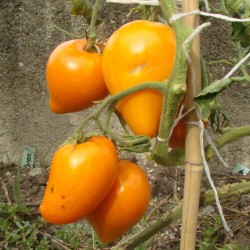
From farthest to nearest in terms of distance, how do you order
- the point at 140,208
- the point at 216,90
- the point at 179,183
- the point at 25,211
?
the point at 179,183 < the point at 25,211 < the point at 140,208 < the point at 216,90

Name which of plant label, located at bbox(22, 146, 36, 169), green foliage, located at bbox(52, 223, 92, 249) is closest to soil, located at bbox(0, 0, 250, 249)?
plant label, located at bbox(22, 146, 36, 169)

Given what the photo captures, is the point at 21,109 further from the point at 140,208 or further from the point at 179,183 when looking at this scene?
the point at 140,208

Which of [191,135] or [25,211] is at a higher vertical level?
→ [191,135]

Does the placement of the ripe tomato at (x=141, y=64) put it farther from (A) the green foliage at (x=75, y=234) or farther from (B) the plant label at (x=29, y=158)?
(B) the plant label at (x=29, y=158)

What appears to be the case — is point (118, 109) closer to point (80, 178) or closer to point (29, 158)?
point (80, 178)

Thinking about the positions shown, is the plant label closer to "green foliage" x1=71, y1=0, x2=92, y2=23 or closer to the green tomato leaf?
"green foliage" x1=71, y1=0, x2=92, y2=23

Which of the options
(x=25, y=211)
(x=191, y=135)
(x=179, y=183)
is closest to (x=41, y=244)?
(x=25, y=211)

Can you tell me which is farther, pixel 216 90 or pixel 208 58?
pixel 208 58
